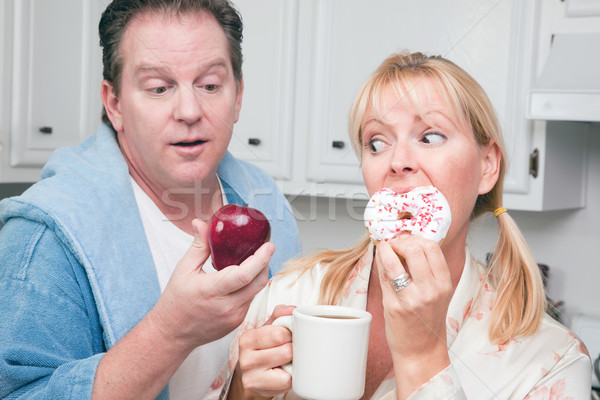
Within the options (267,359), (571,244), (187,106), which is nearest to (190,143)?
(187,106)

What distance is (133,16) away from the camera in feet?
4.37

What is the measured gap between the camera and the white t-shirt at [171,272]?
52.0 inches

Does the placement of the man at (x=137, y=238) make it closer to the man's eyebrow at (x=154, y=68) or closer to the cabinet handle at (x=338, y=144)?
the man's eyebrow at (x=154, y=68)

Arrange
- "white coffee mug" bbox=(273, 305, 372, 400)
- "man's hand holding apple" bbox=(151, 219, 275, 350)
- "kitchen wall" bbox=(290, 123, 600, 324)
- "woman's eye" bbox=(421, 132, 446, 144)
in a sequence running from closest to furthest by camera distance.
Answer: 1. "white coffee mug" bbox=(273, 305, 372, 400)
2. "man's hand holding apple" bbox=(151, 219, 275, 350)
3. "woman's eye" bbox=(421, 132, 446, 144)
4. "kitchen wall" bbox=(290, 123, 600, 324)

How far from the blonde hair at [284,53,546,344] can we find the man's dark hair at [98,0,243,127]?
14.9 inches

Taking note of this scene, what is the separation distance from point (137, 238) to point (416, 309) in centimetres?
65

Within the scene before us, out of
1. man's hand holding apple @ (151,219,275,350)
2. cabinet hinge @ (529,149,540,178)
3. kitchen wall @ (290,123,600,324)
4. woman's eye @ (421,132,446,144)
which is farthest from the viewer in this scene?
kitchen wall @ (290,123,600,324)

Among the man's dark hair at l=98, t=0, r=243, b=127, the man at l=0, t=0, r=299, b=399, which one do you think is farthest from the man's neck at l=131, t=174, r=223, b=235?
the man's dark hair at l=98, t=0, r=243, b=127

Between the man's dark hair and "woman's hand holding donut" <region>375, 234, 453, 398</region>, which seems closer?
"woman's hand holding donut" <region>375, 234, 453, 398</region>

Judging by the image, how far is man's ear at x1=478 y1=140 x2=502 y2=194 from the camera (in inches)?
46.2

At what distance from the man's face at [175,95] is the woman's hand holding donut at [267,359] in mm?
483

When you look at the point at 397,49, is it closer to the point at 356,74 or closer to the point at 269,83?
the point at 356,74

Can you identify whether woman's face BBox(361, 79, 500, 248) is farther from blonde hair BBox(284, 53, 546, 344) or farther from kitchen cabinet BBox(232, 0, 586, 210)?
kitchen cabinet BBox(232, 0, 586, 210)

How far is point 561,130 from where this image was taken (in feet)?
7.33
